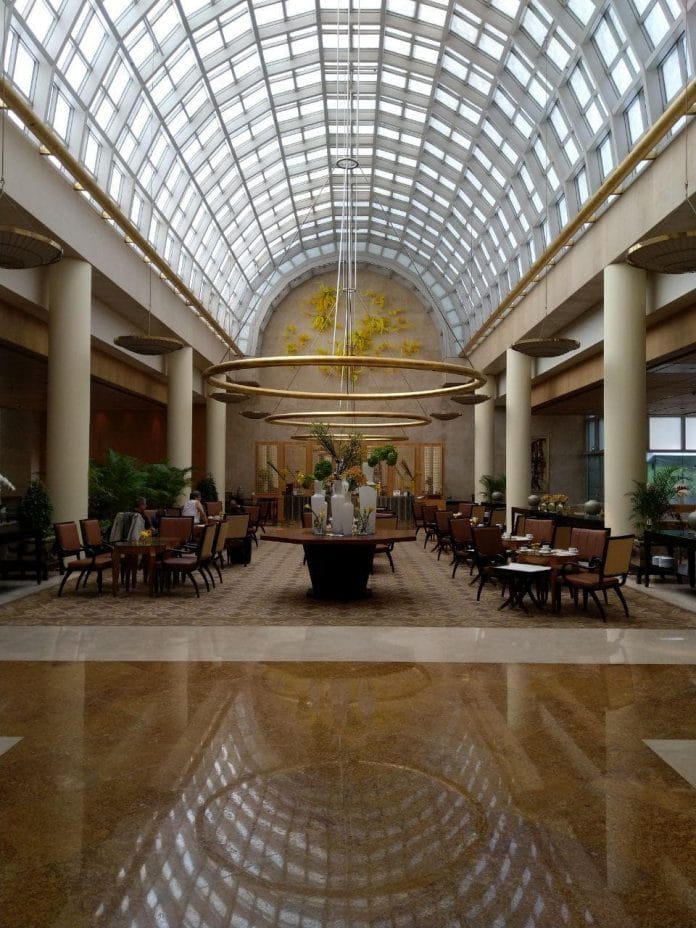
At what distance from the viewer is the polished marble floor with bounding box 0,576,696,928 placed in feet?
9.68

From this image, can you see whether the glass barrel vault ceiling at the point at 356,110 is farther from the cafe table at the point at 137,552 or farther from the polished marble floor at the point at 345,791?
the polished marble floor at the point at 345,791

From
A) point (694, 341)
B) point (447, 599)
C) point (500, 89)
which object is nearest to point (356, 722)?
point (447, 599)

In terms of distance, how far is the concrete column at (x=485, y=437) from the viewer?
29.5 metres

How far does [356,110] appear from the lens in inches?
760

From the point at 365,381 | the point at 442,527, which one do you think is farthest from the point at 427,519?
the point at 365,381

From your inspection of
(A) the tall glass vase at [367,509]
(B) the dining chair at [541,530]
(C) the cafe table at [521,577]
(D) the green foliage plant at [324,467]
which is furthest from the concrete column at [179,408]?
(C) the cafe table at [521,577]

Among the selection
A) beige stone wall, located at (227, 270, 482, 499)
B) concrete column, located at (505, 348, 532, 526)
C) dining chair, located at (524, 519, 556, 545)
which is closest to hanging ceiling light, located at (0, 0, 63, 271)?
dining chair, located at (524, 519, 556, 545)

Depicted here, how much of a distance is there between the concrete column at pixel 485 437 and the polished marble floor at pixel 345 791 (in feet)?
74.3

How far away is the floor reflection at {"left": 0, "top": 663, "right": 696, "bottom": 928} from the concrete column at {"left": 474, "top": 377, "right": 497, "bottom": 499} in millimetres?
23520

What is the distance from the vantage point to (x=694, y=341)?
13.6m

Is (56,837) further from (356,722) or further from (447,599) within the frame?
(447,599)

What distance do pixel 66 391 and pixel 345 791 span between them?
11361mm

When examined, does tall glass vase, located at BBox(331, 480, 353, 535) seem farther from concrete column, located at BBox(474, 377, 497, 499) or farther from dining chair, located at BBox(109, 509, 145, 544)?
concrete column, located at BBox(474, 377, 497, 499)

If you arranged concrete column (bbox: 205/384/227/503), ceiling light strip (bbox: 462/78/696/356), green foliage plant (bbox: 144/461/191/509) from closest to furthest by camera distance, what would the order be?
ceiling light strip (bbox: 462/78/696/356) < green foliage plant (bbox: 144/461/191/509) < concrete column (bbox: 205/384/227/503)
